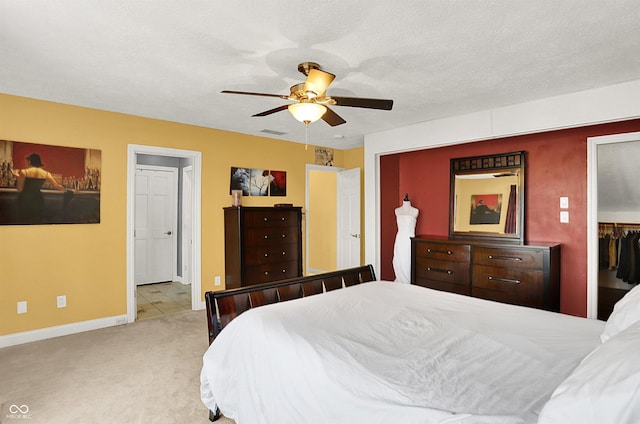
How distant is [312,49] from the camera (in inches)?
96.7

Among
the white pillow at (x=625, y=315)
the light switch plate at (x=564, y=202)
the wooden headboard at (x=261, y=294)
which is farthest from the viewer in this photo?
the light switch plate at (x=564, y=202)

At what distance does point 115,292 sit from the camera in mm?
4020

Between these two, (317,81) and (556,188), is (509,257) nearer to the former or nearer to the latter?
(556,188)

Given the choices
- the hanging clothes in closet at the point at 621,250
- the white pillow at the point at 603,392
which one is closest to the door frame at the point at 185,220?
the white pillow at the point at 603,392

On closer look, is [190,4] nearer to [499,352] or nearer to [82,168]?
[499,352]

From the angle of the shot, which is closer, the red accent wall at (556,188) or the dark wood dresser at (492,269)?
the dark wood dresser at (492,269)

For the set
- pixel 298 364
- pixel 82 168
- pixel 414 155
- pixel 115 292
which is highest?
pixel 414 155

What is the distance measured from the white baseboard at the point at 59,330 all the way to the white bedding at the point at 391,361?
8.12ft

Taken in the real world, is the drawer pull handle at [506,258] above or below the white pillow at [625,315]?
below

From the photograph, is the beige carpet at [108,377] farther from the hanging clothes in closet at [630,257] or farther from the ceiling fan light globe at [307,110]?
the hanging clothes in closet at [630,257]

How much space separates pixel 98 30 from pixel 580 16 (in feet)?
9.69

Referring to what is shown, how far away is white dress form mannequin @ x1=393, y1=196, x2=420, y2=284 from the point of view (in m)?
4.81

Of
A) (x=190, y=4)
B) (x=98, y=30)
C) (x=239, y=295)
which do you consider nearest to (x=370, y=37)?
(x=190, y=4)

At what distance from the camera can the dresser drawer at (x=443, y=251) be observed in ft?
13.6
